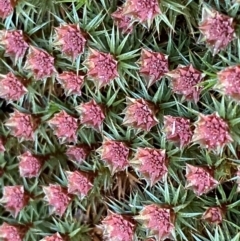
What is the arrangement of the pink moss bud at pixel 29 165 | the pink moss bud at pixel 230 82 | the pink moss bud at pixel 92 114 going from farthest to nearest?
the pink moss bud at pixel 29 165 → the pink moss bud at pixel 92 114 → the pink moss bud at pixel 230 82

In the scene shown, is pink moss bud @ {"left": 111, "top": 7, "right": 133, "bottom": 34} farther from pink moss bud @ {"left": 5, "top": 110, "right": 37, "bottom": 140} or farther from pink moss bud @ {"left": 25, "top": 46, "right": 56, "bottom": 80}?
pink moss bud @ {"left": 5, "top": 110, "right": 37, "bottom": 140}

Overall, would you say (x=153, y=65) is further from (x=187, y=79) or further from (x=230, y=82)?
(x=230, y=82)

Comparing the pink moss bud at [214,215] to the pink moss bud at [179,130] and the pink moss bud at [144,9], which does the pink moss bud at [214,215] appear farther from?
the pink moss bud at [144,9]

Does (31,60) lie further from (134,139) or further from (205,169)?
(205,169)

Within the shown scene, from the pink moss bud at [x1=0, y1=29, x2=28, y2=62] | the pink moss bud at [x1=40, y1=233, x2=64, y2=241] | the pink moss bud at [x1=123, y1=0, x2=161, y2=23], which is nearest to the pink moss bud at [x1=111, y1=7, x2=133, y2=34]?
the pink moss bud at [x1=123, y1=0, x2=161, y2=23]

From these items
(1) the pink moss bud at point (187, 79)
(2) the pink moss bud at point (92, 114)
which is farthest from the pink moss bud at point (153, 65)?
(2) the pink moss bud at point (92, 114)

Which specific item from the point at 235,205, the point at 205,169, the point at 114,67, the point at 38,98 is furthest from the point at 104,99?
the point at 235,205

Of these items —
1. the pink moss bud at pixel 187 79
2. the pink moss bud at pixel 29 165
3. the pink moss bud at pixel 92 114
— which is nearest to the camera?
the pink moss bud at pixel 187 79
